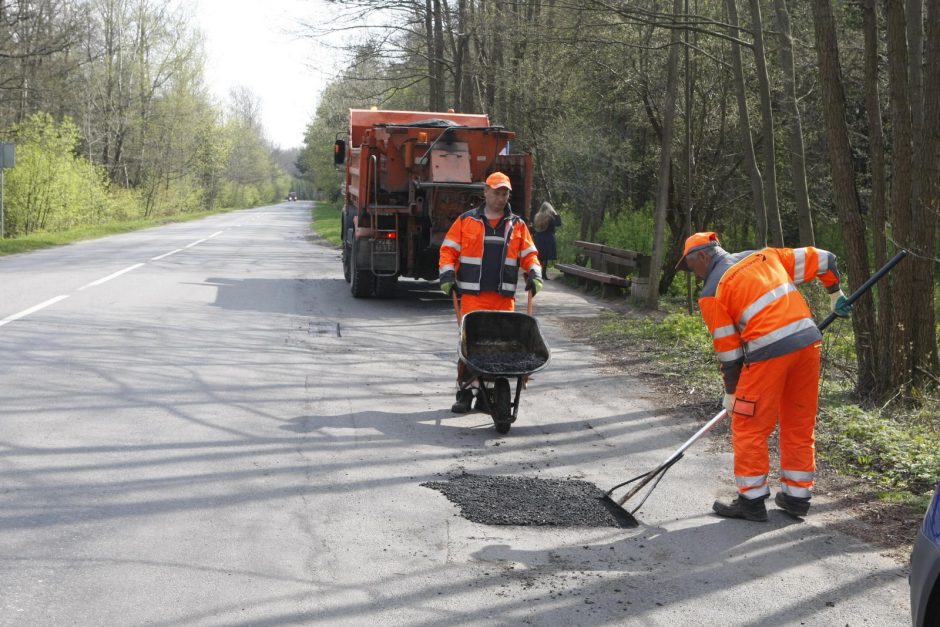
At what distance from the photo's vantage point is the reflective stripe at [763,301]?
5.42 meters

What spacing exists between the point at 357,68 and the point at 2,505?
23480 mm

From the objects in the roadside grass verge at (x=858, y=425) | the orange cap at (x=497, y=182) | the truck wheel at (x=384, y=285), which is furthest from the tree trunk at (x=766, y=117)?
the truck wheel at (x=384, y=285)

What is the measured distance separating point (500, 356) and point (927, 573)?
5.14 meters

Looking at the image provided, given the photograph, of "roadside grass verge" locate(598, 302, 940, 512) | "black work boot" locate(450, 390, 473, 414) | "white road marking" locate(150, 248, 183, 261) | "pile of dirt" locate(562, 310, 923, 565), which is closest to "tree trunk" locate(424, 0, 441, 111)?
"white road marking" locate(150, 248, 183, 261)

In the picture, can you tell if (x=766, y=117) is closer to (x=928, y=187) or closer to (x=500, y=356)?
(x=928, y=187)

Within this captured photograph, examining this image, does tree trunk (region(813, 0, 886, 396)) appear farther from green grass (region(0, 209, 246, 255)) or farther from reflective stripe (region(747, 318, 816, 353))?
green grass (region(0, 209, 246, 255))

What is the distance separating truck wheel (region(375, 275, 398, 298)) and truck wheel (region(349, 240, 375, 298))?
0.12m

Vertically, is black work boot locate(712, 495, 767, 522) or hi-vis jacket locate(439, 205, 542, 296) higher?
hi-vis jacket locate(439, 205, 542, 296)

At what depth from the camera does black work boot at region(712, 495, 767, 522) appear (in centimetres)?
542

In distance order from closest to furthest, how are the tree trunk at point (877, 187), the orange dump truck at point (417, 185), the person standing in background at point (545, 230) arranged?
the tree trunk at point (877, 187) → the orange dump truck at point (417, 185) → the person standing in background at point (545, 230)

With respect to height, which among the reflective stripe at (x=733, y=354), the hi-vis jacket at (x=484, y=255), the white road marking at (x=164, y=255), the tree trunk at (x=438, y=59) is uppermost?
the tree trunk at (x=438, y=59)

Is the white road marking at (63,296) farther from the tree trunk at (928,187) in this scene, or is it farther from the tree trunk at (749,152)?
the tree trunk at (928,187)

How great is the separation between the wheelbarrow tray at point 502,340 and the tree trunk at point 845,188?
2957mm

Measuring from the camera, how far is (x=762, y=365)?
214 inches
